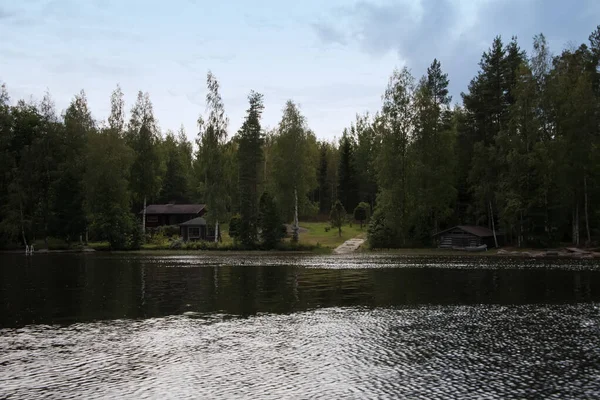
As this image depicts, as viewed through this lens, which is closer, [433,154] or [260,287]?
[260,287]

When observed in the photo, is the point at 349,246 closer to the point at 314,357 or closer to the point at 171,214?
the point at 171,214

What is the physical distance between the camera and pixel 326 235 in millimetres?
93625

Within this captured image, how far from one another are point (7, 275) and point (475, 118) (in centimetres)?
6696

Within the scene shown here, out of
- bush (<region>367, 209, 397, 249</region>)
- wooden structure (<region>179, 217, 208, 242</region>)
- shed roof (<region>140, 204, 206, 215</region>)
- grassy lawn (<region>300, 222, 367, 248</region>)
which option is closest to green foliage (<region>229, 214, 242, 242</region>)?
wooden structure (<region>179, 217, 208, 242</region>)

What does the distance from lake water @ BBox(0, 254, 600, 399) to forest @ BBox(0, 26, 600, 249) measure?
99.0 feet

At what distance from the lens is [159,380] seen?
15.3 m

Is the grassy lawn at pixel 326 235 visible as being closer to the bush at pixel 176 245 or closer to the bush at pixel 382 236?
the bush at pixel 382 236

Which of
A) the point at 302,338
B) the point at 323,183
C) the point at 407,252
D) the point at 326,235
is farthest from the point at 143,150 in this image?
the point at 302,338

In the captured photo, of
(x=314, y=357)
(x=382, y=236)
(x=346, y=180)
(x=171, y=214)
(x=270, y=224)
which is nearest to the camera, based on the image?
(x=314, y=357)

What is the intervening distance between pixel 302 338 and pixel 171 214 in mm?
87223

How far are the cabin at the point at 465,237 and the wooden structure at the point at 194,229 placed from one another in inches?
1582

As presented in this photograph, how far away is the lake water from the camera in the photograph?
1470 cm

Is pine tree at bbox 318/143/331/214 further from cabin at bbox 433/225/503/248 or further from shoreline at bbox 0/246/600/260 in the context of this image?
cabin at bbox 433/225/503/248

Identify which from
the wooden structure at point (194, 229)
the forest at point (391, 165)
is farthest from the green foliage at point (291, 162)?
the wooden structure at point (194, 229)
